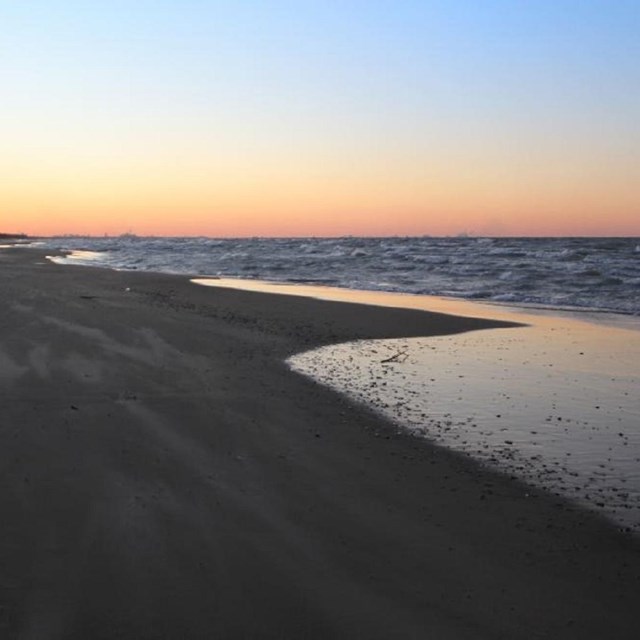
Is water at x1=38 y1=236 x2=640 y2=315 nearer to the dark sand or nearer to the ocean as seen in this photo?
the ocean

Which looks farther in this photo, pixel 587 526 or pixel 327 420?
pixel 327 420

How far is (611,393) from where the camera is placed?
898 cm

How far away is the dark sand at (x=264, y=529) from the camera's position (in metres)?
3.49

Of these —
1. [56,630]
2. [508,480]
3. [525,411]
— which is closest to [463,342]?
[525,411]

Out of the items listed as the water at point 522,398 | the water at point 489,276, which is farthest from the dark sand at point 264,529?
the water at point 489,276

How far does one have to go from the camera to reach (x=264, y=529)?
14.7ft

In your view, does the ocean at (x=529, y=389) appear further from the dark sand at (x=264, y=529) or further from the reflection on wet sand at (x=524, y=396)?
the dark sand at (x=264, y=529)

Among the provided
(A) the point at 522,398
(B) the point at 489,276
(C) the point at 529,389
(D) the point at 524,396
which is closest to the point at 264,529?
(A) the point at 522,398

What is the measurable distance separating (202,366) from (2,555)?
6045 mm

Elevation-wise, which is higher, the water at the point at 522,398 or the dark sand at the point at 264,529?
the dark sand at the point at 264,529

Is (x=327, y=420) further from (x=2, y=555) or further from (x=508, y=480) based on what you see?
(x=2, y=555)

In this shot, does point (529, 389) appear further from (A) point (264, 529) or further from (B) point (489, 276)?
(B) point (489, 276)

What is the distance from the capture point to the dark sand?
349cm

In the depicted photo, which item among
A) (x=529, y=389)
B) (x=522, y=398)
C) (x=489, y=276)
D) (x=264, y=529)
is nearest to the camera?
(x=264, y=529)
